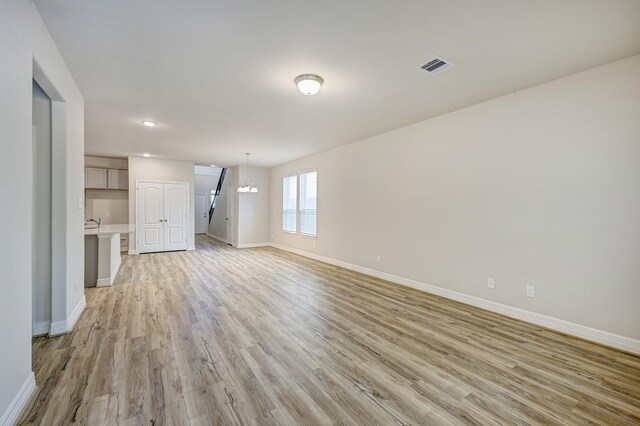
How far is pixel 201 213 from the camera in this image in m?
12.9

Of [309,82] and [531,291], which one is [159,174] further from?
[531,291]

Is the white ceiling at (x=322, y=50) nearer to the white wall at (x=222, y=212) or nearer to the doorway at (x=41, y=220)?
the doorway at (x=41, y=220)

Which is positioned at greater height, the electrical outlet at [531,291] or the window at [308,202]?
the window at [308,202]

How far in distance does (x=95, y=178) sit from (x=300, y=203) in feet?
18.8

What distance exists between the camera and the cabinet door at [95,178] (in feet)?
24.7

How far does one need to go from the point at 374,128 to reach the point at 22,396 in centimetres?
497

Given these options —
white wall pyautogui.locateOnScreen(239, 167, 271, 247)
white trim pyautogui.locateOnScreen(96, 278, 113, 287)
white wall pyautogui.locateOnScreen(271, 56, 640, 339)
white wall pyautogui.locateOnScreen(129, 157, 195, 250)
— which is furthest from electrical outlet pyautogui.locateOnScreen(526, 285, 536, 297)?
white wall pyautogui.locateOnScreen(129, 157, 195, 250)

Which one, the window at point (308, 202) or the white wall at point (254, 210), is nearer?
the window at point (308, 202)

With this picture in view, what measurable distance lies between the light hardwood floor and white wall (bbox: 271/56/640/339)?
48 cm

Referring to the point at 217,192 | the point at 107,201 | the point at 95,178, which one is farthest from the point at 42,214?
the point at 217,192

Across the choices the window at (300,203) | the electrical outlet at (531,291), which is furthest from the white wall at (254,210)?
the electrical outlet at (531,291)

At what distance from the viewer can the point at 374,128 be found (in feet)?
15.9

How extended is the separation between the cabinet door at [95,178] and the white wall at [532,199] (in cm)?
772

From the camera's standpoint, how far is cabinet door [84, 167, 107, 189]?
752cm
